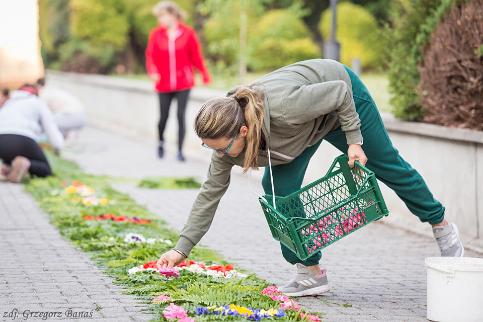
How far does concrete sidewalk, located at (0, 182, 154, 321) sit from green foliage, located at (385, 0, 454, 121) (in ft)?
→ 10.6

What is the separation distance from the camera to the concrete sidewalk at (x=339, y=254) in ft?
19.4

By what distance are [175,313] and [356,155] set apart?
125 centimetres

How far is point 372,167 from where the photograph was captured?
6047mm

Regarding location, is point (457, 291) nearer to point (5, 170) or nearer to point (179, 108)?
point (5, 170)

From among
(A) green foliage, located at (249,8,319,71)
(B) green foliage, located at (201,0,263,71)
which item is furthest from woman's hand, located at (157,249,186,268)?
(A) green foliage, located at (249,8,319,71)

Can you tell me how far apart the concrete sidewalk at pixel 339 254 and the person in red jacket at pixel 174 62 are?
1168mm

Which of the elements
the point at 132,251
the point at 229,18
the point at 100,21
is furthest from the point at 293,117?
the point at 100,21

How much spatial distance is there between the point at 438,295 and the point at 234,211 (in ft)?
15.3

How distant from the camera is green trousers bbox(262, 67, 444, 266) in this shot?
5926 mm

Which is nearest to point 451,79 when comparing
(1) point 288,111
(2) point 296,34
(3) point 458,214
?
(3) point 458,214

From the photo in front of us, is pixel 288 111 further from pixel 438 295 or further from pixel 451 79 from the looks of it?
pixel 451 79

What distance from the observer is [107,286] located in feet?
20.2

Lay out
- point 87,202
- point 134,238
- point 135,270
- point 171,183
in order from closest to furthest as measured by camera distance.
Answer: point 135,270
point 134,238
point 87,202
point 171,183

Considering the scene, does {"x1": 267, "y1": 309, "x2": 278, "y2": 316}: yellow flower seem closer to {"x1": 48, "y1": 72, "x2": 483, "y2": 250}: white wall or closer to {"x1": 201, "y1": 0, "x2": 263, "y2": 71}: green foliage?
{"x1": 48, "y1": 72, "x2": 483, "y2": 250}: white wall
